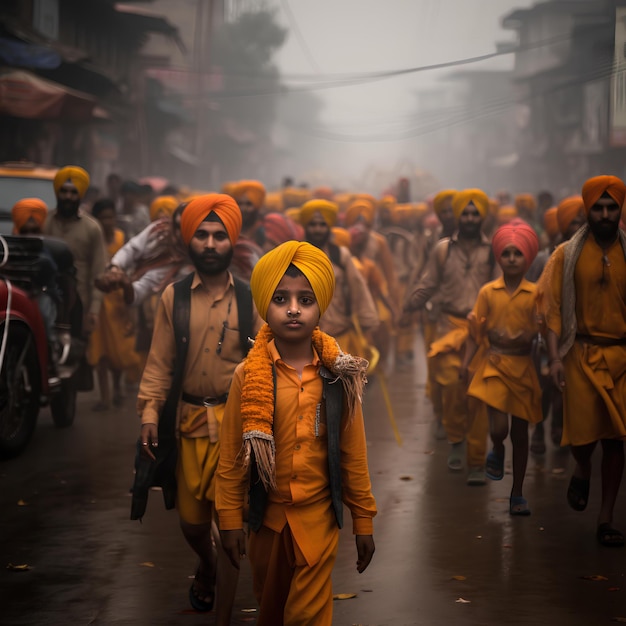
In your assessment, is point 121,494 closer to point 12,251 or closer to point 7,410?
point 7,410

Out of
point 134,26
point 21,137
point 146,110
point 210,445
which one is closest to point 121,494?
point 210,445

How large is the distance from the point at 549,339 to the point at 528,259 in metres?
1.20

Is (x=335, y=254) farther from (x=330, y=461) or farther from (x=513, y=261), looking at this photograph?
(x=330, y=461)

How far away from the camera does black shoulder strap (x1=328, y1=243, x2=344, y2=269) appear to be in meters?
10.8

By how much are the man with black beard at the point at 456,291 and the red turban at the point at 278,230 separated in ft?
9.21

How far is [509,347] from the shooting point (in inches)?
344

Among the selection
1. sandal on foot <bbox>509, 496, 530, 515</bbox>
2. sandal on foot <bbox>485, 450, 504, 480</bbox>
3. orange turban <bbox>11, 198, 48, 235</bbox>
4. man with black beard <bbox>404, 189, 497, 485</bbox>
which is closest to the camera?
sandal on foot <bbox>509, 496, 530, 515</bbox>

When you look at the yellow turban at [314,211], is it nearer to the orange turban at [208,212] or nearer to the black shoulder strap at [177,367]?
the orange turban at [208,212]

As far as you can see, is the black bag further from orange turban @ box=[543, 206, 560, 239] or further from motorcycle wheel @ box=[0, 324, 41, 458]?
orange turban @ box=[543, 206, 560, 239]

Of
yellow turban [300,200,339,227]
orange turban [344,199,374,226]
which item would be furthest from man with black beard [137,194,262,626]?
orange turban [344,199,374,226]

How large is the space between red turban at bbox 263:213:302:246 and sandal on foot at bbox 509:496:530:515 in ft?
17.8

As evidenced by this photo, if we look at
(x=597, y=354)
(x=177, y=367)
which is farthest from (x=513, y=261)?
(x=177, y=367)

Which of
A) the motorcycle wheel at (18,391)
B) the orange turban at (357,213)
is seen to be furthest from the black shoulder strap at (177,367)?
the orange turban at (357,213)

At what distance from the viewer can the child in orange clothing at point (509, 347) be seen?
856 cm
